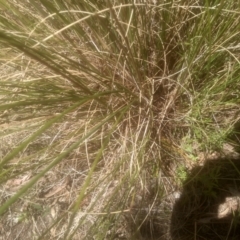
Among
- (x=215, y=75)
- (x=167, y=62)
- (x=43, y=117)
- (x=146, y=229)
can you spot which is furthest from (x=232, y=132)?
(x=43, y=117)

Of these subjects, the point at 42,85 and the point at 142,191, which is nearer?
the point at 42,85

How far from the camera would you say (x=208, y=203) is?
1109 mm

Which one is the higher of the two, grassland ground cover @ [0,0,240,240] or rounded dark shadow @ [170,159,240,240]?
grassland ground cover @ [0,0,240,240]

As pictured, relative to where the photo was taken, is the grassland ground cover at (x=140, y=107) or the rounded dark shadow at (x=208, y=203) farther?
the rounded dark shadow at (x=208, y=203)

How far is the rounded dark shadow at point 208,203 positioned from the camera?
3.57 ft

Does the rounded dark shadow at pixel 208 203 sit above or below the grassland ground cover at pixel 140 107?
below

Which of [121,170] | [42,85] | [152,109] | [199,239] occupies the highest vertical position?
[42,85]

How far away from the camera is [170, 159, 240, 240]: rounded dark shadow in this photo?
109 centimetres

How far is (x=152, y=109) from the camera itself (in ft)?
3.56

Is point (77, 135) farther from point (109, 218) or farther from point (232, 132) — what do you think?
point (232, 132)

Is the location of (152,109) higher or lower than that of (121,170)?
higher

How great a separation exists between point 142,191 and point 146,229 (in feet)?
0.52

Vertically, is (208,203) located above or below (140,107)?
below

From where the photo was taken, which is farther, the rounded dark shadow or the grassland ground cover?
the rounded dark shadow
